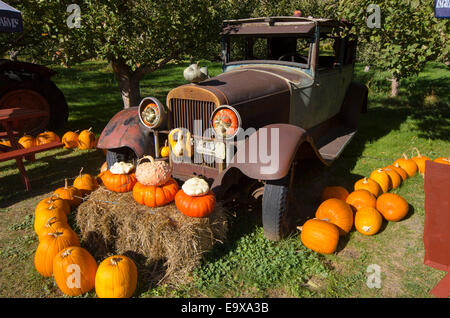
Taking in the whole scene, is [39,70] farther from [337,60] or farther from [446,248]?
[446,248]

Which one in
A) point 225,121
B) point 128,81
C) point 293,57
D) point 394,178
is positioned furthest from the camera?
point 128,81

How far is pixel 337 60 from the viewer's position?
6.19m

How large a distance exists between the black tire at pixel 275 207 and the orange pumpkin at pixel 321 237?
0.29 meters

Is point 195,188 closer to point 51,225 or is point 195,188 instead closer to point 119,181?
point 119,181

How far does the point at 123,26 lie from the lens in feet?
19.1

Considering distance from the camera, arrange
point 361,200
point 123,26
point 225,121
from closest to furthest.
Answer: point 225,121 → point 361,200 → point 123,26

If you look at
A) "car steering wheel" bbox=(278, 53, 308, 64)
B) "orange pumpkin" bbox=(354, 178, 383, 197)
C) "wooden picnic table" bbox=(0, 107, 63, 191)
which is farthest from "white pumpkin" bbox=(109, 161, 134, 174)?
"car steering wheel" bbox=(278, 53, 308, 64)

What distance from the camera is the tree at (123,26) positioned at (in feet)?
18.8

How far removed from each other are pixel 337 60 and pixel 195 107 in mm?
3529

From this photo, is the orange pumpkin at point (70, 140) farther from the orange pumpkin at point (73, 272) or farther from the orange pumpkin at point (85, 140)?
the orange pumpkin at point (73, 272)

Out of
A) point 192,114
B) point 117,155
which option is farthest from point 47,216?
point 192,114

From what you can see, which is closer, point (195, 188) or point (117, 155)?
point (195, 188)

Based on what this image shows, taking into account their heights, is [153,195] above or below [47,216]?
above

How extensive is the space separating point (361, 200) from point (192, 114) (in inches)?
97.2
